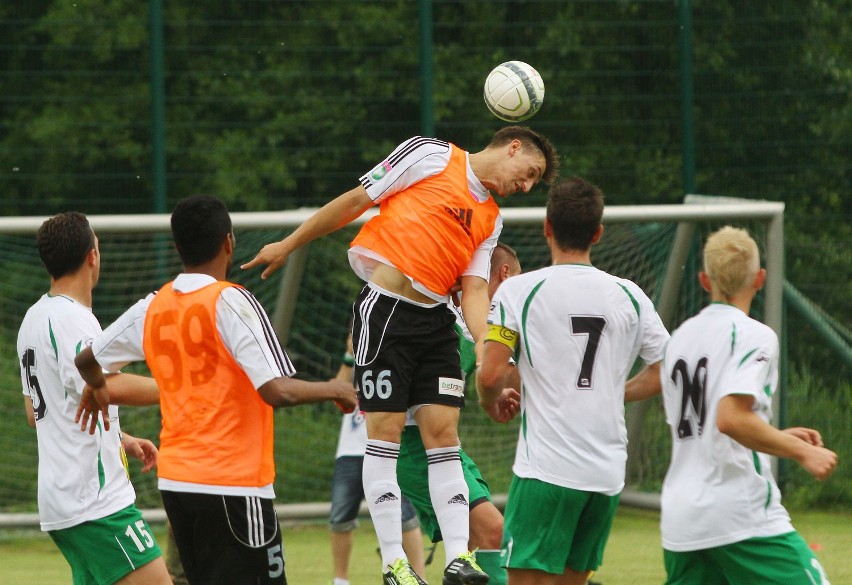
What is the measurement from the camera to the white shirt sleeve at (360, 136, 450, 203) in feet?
22.8

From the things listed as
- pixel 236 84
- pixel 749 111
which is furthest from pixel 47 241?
pixel 749 111

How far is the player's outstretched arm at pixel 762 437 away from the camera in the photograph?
188 inches

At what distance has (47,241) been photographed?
6133 mm

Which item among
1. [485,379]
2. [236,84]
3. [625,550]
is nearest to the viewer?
[485,379]

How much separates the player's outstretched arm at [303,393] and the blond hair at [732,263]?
1.39m

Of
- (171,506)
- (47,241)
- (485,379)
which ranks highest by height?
(47,241)

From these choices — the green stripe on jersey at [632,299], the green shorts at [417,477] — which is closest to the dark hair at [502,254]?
the green shorts at [417,477]

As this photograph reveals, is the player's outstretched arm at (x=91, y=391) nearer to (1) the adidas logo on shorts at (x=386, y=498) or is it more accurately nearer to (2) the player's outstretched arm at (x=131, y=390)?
(2) the player's outstretched arm at (x=131, y=390)

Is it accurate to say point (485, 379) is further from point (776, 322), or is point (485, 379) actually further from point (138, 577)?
point (776, 322)

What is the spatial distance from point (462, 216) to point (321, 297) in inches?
193

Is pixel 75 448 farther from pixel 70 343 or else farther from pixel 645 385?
pixel 645 385

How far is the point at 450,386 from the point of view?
6785 millimetres

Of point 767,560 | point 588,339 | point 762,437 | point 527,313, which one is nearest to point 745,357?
point 762,437

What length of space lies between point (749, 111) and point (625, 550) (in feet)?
16.1
